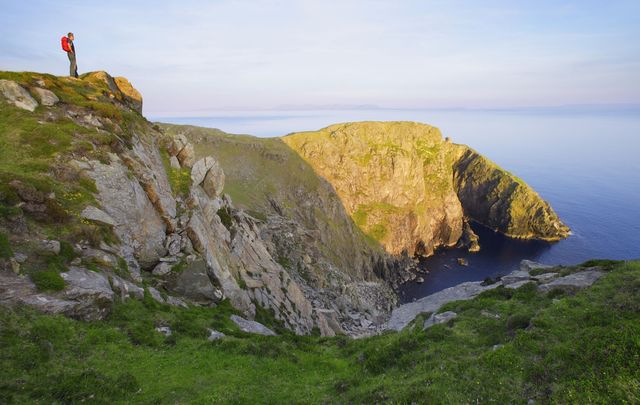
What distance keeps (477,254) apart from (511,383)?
470 feet

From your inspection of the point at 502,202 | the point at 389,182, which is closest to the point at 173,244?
the point at 389,182

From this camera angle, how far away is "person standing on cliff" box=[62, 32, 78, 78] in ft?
119

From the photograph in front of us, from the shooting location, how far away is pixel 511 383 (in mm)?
13898

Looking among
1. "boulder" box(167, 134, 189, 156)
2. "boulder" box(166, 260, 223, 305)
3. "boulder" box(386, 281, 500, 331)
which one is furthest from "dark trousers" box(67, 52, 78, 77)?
"boulder" box(386, 281, 500, 331)

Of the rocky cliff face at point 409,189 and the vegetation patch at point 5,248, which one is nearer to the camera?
the vegetation patch at point 5,248

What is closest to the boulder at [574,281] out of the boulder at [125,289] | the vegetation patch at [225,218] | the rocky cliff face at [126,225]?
the rocky cliff face at [126,225]

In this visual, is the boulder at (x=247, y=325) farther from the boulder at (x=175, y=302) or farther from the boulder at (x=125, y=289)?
the boulder at (x=125, y=289)

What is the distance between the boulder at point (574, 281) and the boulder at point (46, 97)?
47.7 meters

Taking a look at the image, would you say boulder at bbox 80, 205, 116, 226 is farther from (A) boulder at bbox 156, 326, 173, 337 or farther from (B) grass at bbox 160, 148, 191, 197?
(B) grass at bbox 160, 148, 191, 197

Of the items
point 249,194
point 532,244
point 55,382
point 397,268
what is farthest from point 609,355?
point 532,244

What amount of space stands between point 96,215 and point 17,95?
16641 mm

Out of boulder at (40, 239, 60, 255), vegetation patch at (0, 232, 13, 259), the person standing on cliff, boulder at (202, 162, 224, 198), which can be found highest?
the person standing on cliff

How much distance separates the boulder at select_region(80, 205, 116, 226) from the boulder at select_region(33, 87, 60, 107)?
49.7 feet

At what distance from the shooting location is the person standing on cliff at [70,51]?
3616 cm
